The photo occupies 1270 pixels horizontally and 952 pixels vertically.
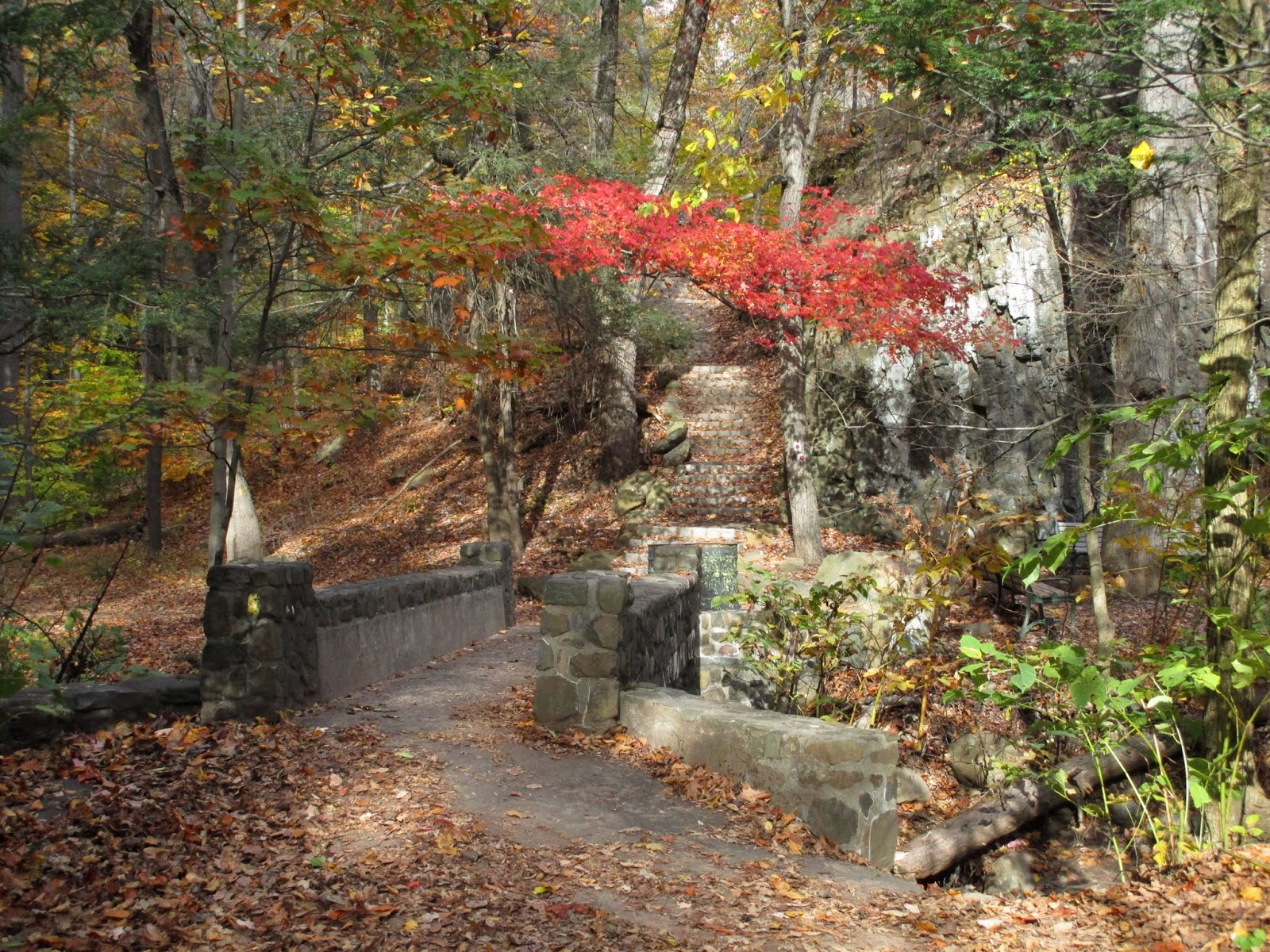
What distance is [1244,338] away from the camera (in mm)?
4980

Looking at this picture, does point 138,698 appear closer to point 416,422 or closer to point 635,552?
point 635,552

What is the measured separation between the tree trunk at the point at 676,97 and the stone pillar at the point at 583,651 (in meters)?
9.99

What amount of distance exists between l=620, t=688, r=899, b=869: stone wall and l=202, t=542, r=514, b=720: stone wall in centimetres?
266

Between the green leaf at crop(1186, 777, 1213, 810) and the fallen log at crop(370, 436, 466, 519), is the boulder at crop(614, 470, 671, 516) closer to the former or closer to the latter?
the fallen log at crop(370, 436, 466, 519)

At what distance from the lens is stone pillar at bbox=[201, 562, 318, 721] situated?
569 cm

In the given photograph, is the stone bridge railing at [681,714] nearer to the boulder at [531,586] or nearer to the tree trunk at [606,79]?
the boulder at [531,586]

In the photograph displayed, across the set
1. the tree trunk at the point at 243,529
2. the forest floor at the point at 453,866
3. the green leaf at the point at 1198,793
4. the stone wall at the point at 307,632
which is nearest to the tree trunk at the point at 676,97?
the tree trunk at the point at 243,529

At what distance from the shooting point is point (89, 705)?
17.1 feet

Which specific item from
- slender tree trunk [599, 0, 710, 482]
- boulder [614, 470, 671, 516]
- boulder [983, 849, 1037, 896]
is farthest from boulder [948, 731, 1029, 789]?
slender tree trunk [599, 0, 710, 482]

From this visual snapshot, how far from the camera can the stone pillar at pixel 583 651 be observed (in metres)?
6.04

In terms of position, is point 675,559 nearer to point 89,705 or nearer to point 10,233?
point 89,705

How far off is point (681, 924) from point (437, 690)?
3957mm

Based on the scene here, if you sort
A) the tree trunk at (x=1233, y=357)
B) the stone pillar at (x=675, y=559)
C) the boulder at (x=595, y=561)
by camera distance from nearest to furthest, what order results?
the tree trunk at (x=1233, y=357)
the stone pillar at (x=675, y=559)
the boulder at (x=595, y=561)

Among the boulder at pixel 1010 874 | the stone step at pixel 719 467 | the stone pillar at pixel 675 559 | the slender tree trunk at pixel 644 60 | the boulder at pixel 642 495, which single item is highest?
the slender tree trunk at pixel 644 60
